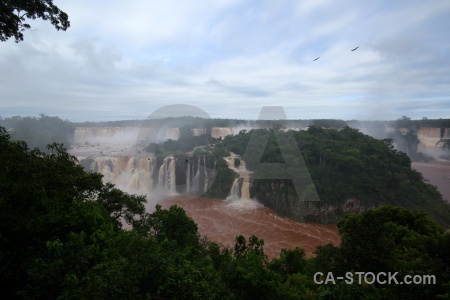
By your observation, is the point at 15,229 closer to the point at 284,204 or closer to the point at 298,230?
the point at 298,230

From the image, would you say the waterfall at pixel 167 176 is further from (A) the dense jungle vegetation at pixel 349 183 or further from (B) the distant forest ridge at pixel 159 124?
(B) the distant forest ridge at pixel 159 124

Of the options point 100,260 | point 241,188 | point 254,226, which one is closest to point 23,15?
point 100,260

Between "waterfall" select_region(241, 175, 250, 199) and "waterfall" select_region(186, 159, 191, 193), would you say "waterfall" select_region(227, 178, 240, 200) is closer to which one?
"waterfall" select_region(241, 175, 250, 199)

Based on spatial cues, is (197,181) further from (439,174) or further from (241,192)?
(439,174)

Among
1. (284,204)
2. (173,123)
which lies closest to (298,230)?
(284,204)

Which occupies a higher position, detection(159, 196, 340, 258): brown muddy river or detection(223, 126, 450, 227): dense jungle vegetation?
detection(223, 126, 450, 227): dense jungle vegetation

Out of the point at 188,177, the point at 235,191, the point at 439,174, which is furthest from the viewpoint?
the point at 439,174

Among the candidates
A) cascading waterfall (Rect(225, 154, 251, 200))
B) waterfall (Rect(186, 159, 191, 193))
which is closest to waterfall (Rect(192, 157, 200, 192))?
waterfall (Rect(186, 159, 191, 193))
